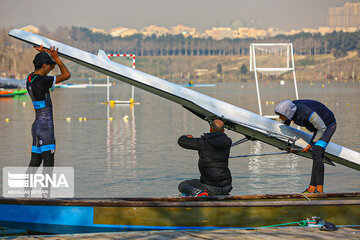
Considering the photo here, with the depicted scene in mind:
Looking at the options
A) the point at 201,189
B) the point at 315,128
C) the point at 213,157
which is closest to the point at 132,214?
the point at 201,189

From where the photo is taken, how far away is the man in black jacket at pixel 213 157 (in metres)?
9.54

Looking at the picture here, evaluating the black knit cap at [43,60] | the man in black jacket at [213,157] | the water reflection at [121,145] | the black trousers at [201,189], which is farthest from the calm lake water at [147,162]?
the black knit cap at [43,60]

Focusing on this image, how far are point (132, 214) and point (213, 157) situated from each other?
1.61 metres

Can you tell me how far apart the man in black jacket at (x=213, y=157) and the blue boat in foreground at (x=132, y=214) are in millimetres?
930

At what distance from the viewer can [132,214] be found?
881cm

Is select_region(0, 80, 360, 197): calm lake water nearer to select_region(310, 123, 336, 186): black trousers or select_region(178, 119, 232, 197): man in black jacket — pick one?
select_region(310, 123, 336, 186): black trousers

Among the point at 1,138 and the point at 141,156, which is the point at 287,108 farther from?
the point at 1,138

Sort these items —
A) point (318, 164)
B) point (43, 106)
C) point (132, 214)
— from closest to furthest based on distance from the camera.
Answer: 1. point (132, 214)
2. point (43, 106)
3. point (318, 164)

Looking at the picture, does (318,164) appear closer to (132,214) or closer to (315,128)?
(315,128)

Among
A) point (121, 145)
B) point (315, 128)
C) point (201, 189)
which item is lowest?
point (121, 145)

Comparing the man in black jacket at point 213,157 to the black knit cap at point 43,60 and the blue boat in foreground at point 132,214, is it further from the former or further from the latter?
the black knit cap at point 43,60

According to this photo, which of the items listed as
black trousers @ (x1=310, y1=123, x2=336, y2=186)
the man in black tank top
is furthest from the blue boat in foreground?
black trousers @ (x1=310, y1=123, x2=336, y2=186)

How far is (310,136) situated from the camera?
35.8ft

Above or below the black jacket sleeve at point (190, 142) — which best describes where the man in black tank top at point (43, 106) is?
above
